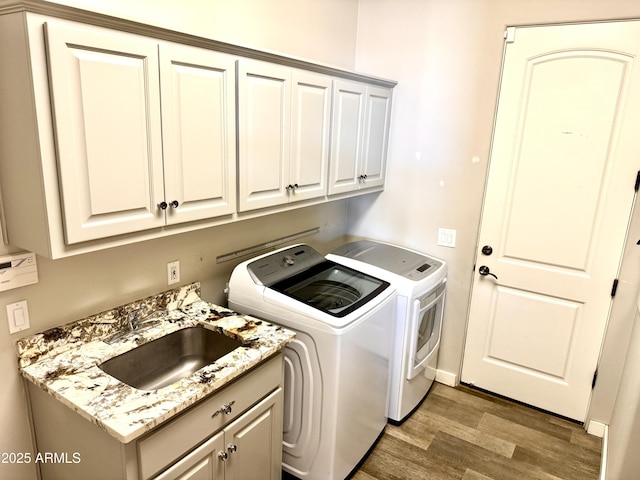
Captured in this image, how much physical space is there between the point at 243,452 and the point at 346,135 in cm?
174

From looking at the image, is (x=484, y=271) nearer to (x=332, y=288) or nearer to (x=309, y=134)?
(x=332, y=288)

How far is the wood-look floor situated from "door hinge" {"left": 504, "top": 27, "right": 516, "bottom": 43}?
2.32 metres

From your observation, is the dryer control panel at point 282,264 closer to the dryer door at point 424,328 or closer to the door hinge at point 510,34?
the dryer door at point 424,328

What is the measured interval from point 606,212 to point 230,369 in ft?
7.31

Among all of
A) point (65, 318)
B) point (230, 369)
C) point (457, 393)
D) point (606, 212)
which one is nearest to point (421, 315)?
point (457, 393)

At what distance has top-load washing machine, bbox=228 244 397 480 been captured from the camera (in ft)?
6.43

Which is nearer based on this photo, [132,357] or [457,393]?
[132,357]

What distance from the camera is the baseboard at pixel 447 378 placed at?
3.04 m

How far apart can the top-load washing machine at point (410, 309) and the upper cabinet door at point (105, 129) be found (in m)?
1.44

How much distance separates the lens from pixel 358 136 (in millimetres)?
2617

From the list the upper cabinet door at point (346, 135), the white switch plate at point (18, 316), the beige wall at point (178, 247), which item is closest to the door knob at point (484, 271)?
the upper cabinet door at point (346, 135)

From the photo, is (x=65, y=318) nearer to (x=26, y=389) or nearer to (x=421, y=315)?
(x=26, y=389)

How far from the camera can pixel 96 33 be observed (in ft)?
4.08

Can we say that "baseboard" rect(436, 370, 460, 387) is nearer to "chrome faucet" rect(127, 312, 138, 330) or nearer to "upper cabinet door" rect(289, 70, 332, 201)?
"upper cabinet door" rect(289, 70, 332, 201)
